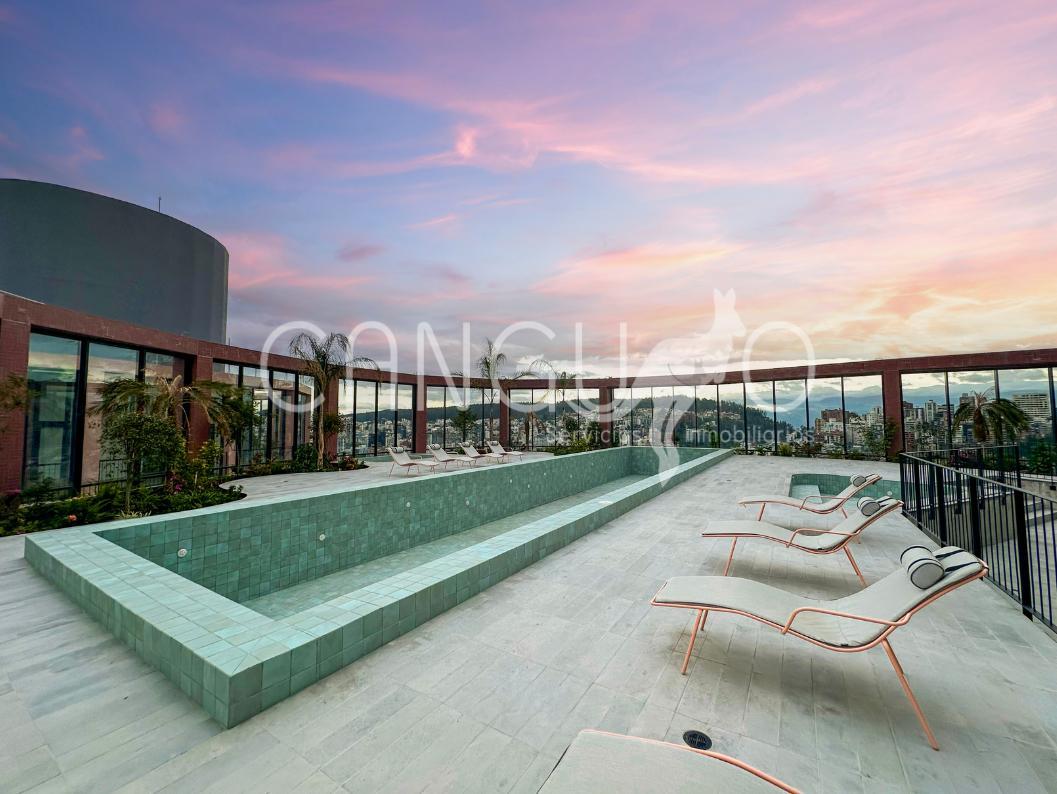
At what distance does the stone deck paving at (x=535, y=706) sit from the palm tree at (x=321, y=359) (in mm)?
9549

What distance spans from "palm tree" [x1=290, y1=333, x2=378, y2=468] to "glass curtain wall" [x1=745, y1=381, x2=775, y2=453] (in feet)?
47.0

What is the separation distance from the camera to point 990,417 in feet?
38.7

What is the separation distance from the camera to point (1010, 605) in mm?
2932

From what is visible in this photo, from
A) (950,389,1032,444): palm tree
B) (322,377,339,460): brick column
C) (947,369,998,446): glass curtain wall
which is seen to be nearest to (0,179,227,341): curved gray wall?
(322,377,339,460): brick column

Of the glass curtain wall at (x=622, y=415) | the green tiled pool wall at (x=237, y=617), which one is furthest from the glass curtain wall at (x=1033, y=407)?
the green tiled pool wall at (x=237, y=617)

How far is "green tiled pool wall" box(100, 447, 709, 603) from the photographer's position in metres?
4.18

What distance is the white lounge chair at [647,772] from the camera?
1048 millimetres

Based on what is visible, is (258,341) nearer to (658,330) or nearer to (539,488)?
(539,488)

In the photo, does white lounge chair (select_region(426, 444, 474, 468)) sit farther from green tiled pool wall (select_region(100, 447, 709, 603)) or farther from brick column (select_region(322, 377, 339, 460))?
green tiled pool wall (select_region(100, 447, 709, 603))

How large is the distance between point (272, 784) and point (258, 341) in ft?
45.4

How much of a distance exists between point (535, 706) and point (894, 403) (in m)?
16.2

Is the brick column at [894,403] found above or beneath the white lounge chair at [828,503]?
above

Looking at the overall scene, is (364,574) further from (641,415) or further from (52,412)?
(641,415)

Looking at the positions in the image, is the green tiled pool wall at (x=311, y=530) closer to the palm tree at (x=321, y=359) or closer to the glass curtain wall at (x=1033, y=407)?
the palm tree at (x=321, y=359)
